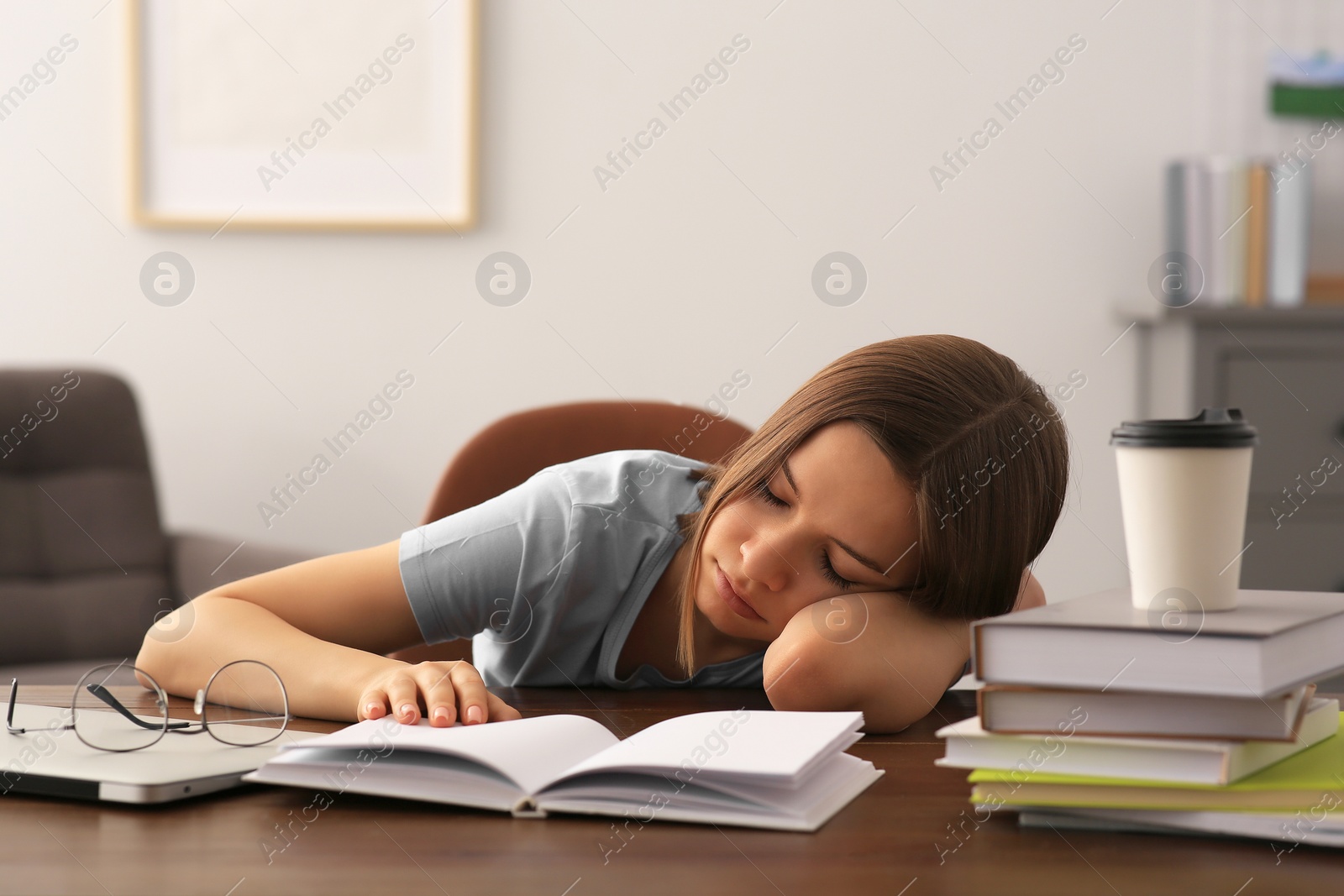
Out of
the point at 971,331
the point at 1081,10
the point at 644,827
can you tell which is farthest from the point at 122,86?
the point at 644,827

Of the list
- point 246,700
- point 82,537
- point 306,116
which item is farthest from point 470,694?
point 306,116

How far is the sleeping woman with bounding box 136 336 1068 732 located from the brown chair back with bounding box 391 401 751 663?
28cm

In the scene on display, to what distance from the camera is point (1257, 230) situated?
2.11 m

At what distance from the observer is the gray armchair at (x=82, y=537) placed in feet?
6.49

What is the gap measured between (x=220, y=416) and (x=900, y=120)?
1.50 m

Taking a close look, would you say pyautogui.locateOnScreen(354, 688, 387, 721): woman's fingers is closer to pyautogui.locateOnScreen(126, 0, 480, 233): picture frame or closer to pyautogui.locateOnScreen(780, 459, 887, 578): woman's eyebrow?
pyautogui.locateOnScreen(780, 459, 887, 578): woman's eyebrow

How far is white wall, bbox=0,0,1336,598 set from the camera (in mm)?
2320

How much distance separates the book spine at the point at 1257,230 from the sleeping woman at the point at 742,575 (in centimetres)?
129

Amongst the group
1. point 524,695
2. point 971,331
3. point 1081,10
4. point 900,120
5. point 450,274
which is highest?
point 1081,10

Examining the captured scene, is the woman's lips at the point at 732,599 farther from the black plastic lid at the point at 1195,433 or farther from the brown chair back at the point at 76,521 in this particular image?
the brown chair back at the point at 76,521

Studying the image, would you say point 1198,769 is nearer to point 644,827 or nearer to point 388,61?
point 644,827

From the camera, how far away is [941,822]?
0.61 m

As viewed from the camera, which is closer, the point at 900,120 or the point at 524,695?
the point at 524,695

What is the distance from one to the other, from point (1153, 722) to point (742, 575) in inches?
15.9
